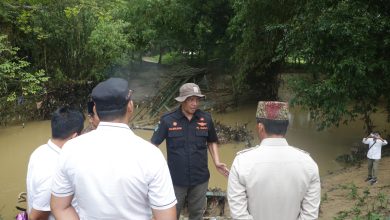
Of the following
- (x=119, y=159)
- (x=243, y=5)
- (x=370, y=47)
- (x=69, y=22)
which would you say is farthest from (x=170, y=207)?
(x=69, y=22)

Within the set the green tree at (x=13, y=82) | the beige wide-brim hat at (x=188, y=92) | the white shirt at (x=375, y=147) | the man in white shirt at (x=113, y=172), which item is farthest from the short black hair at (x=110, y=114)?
the green tree at (x=13, y=82)

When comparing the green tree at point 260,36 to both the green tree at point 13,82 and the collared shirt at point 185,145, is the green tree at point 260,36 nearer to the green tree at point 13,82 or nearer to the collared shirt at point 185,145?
the green tree at point 13,82

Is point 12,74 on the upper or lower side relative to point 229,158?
upper

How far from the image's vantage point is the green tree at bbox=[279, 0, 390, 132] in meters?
8.80

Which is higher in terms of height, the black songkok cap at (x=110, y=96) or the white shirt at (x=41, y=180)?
the black songkok cap at (x=110, y=96)

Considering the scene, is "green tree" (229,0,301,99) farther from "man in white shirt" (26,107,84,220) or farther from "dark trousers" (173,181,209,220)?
"man in white shirt" (26,107,84,220)

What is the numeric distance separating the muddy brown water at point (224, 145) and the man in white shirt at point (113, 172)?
22.0ft

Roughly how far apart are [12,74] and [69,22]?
4.68m

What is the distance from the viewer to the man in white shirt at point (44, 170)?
8.38 feet

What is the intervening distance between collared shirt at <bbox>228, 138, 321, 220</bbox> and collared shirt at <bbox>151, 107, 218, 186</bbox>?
161cm

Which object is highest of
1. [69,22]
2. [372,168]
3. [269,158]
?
[69,22]

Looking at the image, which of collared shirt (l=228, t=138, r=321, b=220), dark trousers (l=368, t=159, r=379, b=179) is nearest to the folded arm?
collared shirt (l=228, t=138, r=321, b=220)

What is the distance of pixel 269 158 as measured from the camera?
2.47 m

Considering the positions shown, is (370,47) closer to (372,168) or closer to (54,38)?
(372,168)
